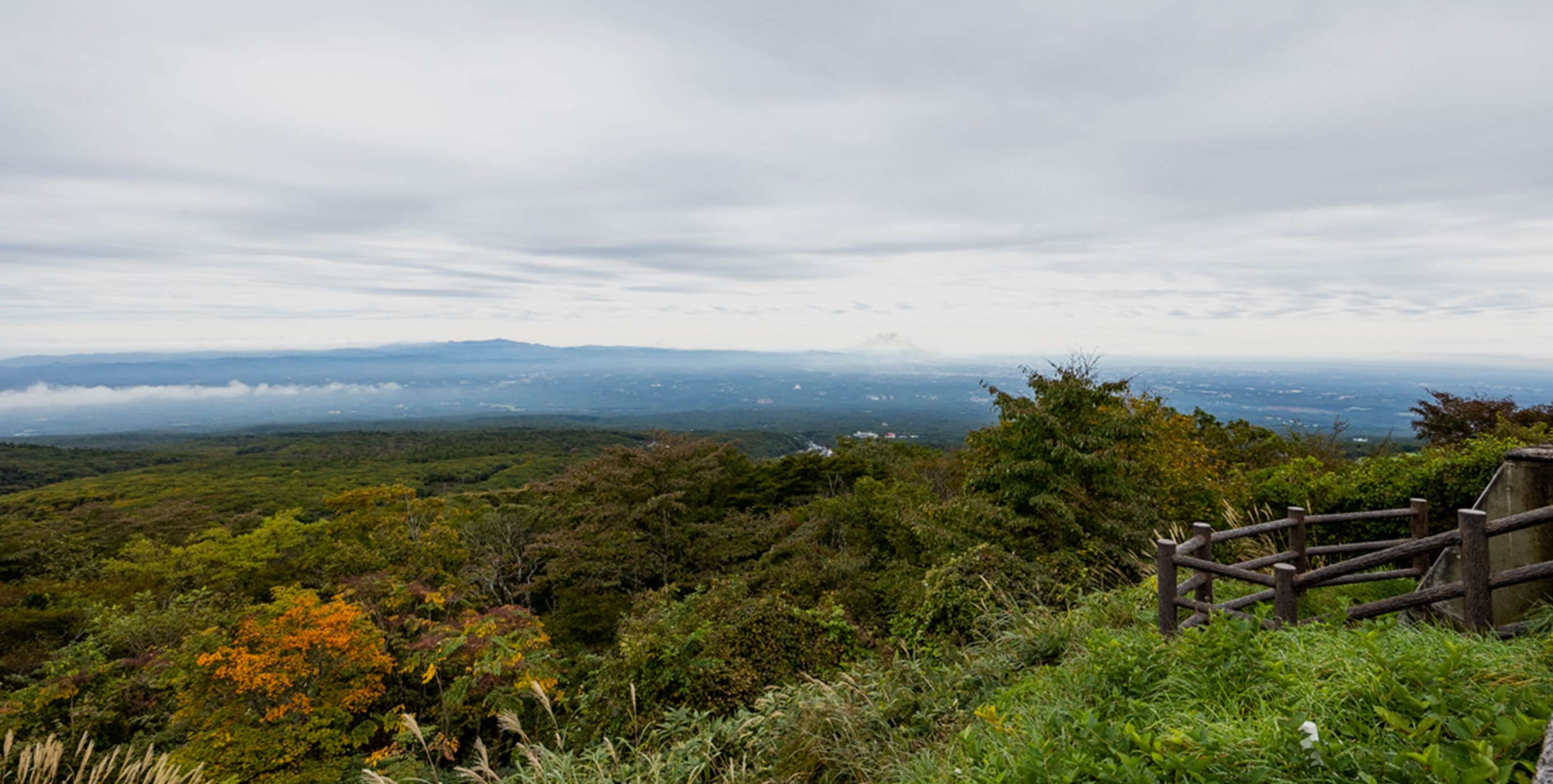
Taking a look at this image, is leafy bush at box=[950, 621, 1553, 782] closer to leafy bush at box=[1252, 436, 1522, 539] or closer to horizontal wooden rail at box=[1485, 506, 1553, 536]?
horizontal wooden rail at box=[1485, 506, 1553, 536]

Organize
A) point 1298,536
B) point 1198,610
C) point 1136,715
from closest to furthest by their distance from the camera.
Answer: point 1136,715
point 1198,610
point 1298,536

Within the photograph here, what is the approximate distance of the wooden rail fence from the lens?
310 cm

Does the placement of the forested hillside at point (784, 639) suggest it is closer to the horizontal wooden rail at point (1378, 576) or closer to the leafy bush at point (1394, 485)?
the leafy bush at point (1394, 485)

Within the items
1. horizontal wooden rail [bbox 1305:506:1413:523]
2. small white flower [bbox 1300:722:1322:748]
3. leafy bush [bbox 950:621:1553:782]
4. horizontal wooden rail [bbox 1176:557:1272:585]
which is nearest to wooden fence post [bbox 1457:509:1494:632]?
leafy bush [bbox 950:621:1553:782]

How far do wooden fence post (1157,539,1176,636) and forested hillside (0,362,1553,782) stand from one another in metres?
0.53

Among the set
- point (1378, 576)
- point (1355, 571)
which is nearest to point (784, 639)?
point (1355, 571)

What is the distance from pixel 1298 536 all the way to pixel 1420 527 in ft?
2.41

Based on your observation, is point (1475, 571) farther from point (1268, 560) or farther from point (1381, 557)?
point (1268, 560)

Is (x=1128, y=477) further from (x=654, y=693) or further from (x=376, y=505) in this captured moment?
(x=376, y=505)

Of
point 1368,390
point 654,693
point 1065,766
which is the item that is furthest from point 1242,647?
point 1368,390

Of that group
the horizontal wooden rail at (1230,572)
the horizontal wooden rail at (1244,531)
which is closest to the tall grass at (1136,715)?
the horizontal wooden rail at (1230,572)

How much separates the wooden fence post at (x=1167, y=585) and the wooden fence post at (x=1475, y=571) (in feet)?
4.20

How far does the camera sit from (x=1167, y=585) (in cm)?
390

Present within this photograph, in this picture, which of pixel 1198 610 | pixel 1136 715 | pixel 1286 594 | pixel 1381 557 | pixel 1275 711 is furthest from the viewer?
pixel 1198 610
